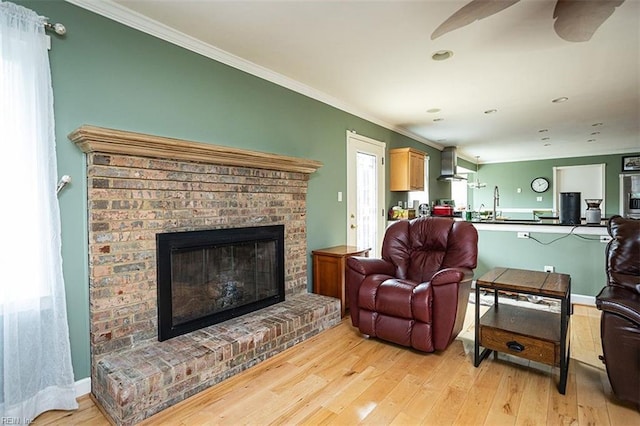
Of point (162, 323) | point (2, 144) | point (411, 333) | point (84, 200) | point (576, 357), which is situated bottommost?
point (576, 357)

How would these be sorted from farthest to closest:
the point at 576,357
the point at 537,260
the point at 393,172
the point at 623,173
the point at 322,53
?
1. the point at 623,173
2. the point at 393,172
3. the point at 537,260
4. the point at 322,53
5. the point at 576,357

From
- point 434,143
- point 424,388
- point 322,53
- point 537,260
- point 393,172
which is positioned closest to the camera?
point 424,388

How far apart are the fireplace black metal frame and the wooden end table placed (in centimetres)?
182

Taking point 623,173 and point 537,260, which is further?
point 623,173

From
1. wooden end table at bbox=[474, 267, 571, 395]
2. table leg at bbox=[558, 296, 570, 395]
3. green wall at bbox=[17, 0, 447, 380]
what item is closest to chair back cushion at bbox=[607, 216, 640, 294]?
wooden end table at bbox=[474, 267, 571, 395]

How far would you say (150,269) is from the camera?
2.30 meters

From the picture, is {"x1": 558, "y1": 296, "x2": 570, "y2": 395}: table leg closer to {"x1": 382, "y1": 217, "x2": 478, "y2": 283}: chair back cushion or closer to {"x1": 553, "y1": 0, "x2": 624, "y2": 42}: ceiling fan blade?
{"x1": 382, "y1": 217, "x2": 478, "y2": 283}: chair back cushion

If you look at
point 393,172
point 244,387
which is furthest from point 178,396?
point 393,172

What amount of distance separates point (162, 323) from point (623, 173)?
10.2 metres

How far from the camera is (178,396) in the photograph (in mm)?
1974

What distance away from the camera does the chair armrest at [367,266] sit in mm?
2916

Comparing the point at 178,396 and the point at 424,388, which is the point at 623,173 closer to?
the point at 424,388

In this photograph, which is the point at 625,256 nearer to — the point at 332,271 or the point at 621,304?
the point at 621,304

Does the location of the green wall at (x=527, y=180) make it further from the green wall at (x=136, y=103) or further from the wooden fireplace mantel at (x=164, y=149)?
the wooden fireplace mantel at (x=164, y=149)
